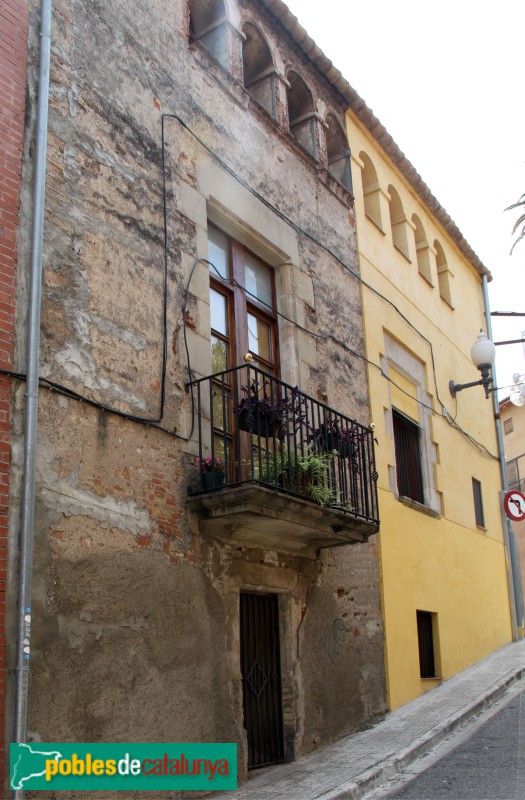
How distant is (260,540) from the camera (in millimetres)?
7996

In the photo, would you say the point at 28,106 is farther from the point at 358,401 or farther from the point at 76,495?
the point at 358,401

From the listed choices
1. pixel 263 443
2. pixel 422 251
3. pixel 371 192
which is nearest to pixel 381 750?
pixel 263 443

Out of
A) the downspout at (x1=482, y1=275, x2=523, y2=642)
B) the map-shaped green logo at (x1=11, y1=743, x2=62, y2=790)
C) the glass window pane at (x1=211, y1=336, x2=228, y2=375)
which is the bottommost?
the map-shaped green logo at (x1=11, y1=743, x2=62, y2=790)

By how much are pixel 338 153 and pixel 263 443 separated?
5.32 m

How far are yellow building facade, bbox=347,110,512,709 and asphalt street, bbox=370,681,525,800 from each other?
1.57 metres

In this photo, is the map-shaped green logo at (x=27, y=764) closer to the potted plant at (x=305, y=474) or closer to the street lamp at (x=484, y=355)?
the potted plant at (x=305, y=474)

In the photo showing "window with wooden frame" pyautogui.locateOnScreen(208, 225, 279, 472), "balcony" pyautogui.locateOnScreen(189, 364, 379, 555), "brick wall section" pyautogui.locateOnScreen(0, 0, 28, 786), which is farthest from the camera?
"window with wooden frame" pyautogui.locateOnScreen(208, 225, 279, 472)

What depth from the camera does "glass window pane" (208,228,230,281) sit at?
8.69m

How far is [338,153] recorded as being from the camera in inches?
474

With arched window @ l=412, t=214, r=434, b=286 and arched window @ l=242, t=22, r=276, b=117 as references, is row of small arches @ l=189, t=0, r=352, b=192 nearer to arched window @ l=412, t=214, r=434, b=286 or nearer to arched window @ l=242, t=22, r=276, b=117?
arched window @ l=242, t=22, r=276, b=117

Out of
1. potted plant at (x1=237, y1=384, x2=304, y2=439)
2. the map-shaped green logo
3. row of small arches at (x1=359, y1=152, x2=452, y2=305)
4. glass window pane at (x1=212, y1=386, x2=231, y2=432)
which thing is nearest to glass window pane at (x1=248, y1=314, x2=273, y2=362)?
glass window pane at (x1=212, y1=386, x2=231, y2=432)

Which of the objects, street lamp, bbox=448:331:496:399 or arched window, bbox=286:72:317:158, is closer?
arched window, bbox=286:72:317:158

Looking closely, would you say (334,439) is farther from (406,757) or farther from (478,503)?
(478,503)

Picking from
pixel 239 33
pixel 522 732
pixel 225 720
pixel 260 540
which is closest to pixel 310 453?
pixel 260 540
